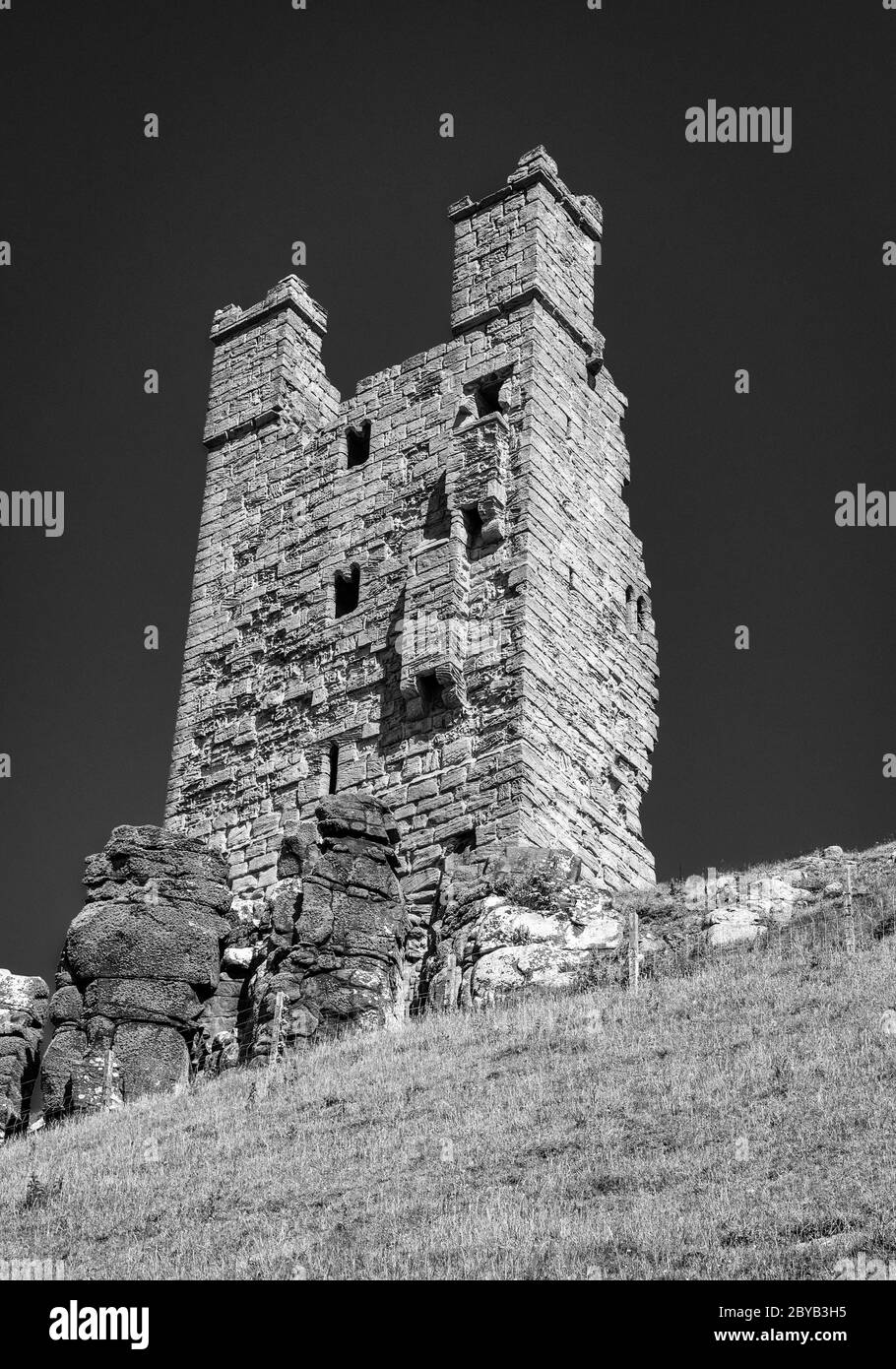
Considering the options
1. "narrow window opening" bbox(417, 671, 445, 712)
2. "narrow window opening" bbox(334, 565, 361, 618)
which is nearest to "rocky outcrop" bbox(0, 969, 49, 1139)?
"narrow window opening" bbox(417, 671, 445, 712)

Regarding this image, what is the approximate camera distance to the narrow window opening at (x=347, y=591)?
1313 inches

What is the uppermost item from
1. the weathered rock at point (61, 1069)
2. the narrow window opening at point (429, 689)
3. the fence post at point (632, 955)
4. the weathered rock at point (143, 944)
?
the narrow window opening at point (429, 689)

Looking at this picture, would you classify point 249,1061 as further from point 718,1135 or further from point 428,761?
point 718,1135

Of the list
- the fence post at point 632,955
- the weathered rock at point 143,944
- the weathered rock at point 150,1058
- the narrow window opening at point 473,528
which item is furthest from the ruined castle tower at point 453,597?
the weathered rock at point 150,1058

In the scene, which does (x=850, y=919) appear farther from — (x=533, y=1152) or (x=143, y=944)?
(x=143, y=944)

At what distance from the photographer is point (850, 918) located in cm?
2445

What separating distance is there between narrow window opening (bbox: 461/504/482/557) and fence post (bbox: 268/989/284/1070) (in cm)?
853

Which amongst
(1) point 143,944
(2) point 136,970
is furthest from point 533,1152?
(1) point 143,944

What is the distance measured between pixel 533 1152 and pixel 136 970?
10.6 metres

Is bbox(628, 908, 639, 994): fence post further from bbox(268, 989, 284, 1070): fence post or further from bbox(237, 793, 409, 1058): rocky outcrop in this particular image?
bbox(268, 989, 284, 1070): fence post

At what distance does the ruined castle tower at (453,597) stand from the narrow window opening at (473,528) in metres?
0.03

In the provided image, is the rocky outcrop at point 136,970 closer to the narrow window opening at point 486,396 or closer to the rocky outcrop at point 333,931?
the rocky outcrop at point 333,931

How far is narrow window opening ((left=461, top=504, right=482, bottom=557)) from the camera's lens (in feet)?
104
